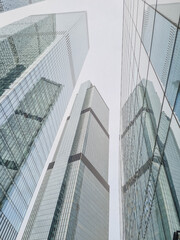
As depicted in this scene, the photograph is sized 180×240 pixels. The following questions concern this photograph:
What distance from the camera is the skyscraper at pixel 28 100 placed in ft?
214

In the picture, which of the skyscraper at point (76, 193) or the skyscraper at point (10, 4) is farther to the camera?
the skyscraper at point (76, 193)

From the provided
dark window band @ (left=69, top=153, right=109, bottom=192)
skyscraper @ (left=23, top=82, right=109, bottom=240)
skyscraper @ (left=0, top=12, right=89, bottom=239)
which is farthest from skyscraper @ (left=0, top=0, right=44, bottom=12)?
dark window band @ (left=69, top=153, right=109, bottom=192)

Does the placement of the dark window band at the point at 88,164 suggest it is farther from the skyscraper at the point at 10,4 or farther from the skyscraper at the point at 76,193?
the skyscraper at the point at 10,4

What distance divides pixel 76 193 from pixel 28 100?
198 feet

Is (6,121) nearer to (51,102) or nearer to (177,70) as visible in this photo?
(51,102)

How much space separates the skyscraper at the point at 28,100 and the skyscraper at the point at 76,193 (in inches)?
1169

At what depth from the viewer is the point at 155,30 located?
37.7ft

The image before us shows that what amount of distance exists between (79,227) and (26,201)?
39476 millimetres

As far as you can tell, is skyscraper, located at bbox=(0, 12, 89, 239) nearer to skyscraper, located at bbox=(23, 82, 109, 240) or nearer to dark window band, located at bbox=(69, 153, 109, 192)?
skyscraper, located at bbox=(23, 82, 109, 240)

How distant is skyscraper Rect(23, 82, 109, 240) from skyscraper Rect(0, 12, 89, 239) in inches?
1169

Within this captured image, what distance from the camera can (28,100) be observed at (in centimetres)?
7900

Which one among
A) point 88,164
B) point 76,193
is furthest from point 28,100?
point 88,164

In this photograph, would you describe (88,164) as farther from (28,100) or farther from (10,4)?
(10,4)

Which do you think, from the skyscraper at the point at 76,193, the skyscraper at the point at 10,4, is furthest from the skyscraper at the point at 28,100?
the skyscraper at the point at 76,193
